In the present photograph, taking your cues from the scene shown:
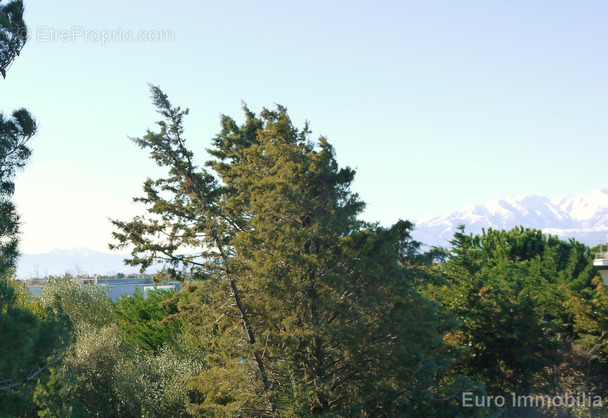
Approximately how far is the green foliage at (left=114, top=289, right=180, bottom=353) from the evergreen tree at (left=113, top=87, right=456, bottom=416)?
6954 millimetres

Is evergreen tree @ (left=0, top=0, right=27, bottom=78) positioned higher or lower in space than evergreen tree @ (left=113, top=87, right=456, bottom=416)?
higher

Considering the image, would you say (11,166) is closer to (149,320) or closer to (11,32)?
(11,32)

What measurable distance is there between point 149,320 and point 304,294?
1282 centimetres

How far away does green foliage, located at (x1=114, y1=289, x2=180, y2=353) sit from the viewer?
21750 mm

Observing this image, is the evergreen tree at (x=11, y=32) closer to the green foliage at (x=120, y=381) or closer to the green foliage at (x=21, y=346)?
the green foliage at (x=21, y=346)

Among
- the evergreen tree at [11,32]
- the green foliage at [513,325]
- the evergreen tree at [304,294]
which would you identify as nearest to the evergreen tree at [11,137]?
the evergreen tree at [11,32]

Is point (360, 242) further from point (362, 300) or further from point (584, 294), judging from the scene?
point (584, 294)

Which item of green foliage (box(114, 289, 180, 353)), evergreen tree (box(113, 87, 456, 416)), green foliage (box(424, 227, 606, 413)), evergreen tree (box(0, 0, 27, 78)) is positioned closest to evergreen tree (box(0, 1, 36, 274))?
evergreen tree (box(0, 0, 27, 78))

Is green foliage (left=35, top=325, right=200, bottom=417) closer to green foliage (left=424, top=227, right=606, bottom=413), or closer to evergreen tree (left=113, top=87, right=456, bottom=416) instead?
evergreen tree (left=113, top=87, right=456, bottom=416)

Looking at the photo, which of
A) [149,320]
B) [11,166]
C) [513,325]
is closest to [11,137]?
[11,166]

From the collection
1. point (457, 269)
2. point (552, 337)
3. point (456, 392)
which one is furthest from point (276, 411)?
point (552, 337)

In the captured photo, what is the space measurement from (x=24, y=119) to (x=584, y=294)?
18.9 metres

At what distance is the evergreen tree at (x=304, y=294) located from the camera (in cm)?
1316

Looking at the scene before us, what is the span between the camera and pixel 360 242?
13555mm
